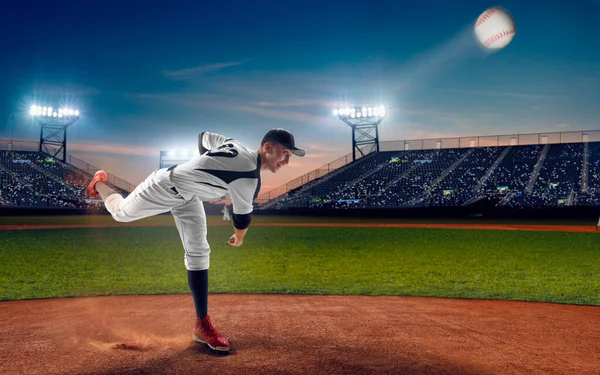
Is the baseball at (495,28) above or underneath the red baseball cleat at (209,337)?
above

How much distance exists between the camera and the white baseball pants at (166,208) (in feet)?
11.3

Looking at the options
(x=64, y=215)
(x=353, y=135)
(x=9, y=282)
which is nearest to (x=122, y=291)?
(x=9, y=282)

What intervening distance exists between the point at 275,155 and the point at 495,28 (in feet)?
46.4

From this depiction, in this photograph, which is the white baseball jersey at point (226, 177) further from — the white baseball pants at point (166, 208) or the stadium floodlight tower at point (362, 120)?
the stadium floodlight tower at point (362, 120)

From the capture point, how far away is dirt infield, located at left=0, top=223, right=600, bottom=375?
3.15 metres

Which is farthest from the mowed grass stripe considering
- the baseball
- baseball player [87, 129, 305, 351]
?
the baseball

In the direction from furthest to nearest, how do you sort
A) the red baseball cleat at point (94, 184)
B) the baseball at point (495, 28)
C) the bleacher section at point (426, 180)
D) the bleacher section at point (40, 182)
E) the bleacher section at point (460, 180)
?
the bleacher section at point (40, 182) < the bleacher section at point (426, 180) < the bleacher section at point (460, 180) < the baseball at point (495, 28) < the red baseball cleat at point (94, 184)

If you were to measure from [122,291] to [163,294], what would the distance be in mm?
818

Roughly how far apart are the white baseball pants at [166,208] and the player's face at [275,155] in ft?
2.43

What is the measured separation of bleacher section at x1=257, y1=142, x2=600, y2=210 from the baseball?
1673 centimetres

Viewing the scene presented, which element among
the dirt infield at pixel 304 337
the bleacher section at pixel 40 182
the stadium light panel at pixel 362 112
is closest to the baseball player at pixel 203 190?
the dirt infield at pixel 304 337

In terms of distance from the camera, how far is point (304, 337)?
381cm

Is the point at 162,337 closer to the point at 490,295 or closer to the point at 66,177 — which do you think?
the point at 490,295

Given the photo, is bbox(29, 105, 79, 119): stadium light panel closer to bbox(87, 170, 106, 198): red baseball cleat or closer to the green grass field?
the green grass field
